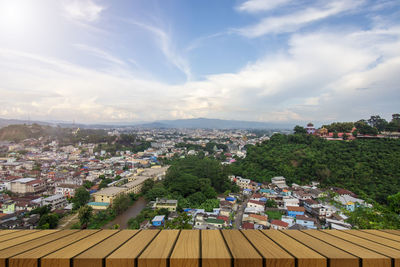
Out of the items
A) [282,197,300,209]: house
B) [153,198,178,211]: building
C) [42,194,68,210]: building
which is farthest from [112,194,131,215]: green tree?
[282,197,300,209]: house

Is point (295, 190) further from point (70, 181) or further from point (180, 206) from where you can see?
point (70, 181)

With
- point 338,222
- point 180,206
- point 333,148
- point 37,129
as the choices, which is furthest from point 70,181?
point 37,129

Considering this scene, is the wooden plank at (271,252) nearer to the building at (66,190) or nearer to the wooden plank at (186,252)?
the wooden plank at (186,252)

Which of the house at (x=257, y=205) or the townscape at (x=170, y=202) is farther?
the house at (x=257, y=205)

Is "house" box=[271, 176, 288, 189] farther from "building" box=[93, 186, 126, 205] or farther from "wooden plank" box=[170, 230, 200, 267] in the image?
"wooden plank" box=[170, 230, 200, 267]

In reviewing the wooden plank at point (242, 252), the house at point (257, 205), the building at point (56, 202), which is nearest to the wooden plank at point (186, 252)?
the wooden plank at point (242, 252)

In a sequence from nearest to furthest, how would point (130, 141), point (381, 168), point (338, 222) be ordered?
point (338, 222) → point (381, 168) → point (130, 141)

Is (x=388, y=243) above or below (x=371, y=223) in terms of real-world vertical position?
above
